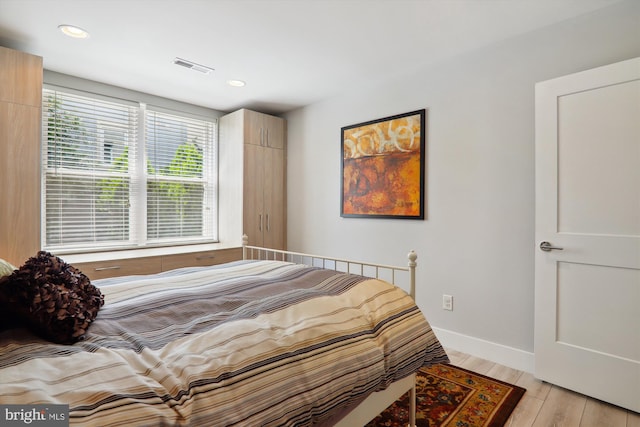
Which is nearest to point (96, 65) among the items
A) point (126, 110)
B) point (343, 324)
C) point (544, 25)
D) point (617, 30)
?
point (126, 110)

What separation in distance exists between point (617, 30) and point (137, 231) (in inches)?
161

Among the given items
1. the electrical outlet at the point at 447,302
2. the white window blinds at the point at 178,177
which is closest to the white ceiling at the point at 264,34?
the white window blinds at the point at 178,177

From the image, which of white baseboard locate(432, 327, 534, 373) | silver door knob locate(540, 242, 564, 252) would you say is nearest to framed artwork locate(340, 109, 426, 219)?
silver door knob locate(540, 242, 564, 252)

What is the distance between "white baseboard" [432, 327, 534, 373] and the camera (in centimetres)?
227

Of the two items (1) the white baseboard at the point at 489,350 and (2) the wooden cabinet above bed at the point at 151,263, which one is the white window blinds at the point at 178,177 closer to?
(2) the wooden cabinet above bed at the point at 151,263

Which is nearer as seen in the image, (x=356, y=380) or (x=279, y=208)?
(x=356, y=380)

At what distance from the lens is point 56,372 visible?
82 centimetres

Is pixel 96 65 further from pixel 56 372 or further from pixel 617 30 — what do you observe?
pixel 617 30

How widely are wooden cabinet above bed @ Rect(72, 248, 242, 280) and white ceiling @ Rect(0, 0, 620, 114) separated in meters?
1.63

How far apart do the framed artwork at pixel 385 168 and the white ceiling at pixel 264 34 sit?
1.50ft

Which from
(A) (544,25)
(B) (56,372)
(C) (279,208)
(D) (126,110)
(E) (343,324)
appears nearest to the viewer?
(B) (56,372)

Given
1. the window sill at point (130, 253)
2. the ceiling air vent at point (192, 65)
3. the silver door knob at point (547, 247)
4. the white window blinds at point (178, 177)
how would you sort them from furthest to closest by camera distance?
1. the white window blinds at point (178, 177)
2. the window sill at point (130, 253)
3. the ceiling air vent at point (192, 65)
4. the silver door knob at point (547, 247)

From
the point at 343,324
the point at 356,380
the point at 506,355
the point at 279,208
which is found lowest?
the point at 506,355

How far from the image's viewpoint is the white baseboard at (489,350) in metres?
2.27
